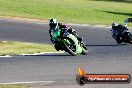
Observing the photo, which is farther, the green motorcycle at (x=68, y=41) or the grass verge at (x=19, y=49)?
the grass verge at (x=19, y=49)

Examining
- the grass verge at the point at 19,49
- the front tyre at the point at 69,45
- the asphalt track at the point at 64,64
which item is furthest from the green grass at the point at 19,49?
the front tyre at the point at 69,45

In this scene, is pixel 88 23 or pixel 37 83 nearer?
pixel 37 83

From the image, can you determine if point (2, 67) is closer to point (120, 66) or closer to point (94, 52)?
point (120, 66)

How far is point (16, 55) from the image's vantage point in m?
21.7

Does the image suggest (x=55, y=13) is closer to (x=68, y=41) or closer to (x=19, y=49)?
(x=19, y=49)

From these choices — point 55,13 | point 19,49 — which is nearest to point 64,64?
point 19,49

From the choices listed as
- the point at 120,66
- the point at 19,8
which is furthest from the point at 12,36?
the point at 19,8

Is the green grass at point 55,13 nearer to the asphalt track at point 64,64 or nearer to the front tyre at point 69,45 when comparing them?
the asphalt track at point 64,64

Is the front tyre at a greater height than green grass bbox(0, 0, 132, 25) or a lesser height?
greater

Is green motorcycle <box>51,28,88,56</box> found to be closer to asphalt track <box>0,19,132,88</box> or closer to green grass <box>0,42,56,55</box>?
asphalt track <box>0,19,132,88</box>

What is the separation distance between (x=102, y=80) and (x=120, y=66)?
341 inches

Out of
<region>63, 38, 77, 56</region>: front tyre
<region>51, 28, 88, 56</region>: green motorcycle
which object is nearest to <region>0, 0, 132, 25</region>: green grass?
<region>51, 28, 88, 56</region>: green motorcycle

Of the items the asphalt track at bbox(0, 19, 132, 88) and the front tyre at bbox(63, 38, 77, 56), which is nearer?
the asphalt track at bbox(0, 19, 132, 88)

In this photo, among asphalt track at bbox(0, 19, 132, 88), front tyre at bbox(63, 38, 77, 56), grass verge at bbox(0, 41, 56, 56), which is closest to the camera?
asphalt track at bbox(0, 19, 132, 88)
